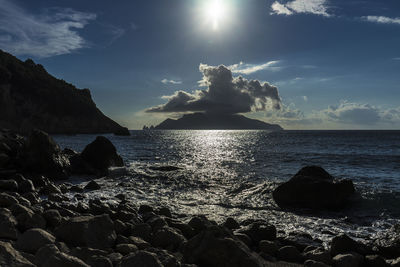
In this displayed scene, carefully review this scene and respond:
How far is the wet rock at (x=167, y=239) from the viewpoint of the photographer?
22.1 ft

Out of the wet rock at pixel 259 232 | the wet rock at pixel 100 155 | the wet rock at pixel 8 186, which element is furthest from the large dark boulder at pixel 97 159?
the wet rock at pixel 259 232

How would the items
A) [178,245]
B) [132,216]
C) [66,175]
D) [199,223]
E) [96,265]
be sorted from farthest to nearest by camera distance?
[66,175]
[132,216]
[199,223]
[178,245]
[96,265]

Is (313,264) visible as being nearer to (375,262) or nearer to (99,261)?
(375,262)

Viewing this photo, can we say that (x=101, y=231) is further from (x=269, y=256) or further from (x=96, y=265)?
(x=269, y=256)

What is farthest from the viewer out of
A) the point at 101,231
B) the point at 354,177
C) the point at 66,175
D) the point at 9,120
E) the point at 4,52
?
the point at 4,52

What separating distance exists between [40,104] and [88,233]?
460ft

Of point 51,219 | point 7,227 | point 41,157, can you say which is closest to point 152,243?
point 51,219

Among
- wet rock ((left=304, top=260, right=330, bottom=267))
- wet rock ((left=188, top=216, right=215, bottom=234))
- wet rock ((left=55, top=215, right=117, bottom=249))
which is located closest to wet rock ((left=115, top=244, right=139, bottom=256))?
wet rock ((left=55, top=215, right=117, bottom=249))

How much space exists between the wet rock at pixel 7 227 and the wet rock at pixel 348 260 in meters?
6.96

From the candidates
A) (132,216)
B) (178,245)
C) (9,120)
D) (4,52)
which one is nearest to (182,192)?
(132,216)

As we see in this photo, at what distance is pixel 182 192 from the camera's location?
14836 mm

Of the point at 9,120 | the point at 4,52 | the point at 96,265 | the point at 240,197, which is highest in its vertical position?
the point at 4,52

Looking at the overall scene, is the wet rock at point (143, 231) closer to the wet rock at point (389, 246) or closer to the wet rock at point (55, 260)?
the wet rock at point (55, 260)

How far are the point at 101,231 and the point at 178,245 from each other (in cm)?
186
